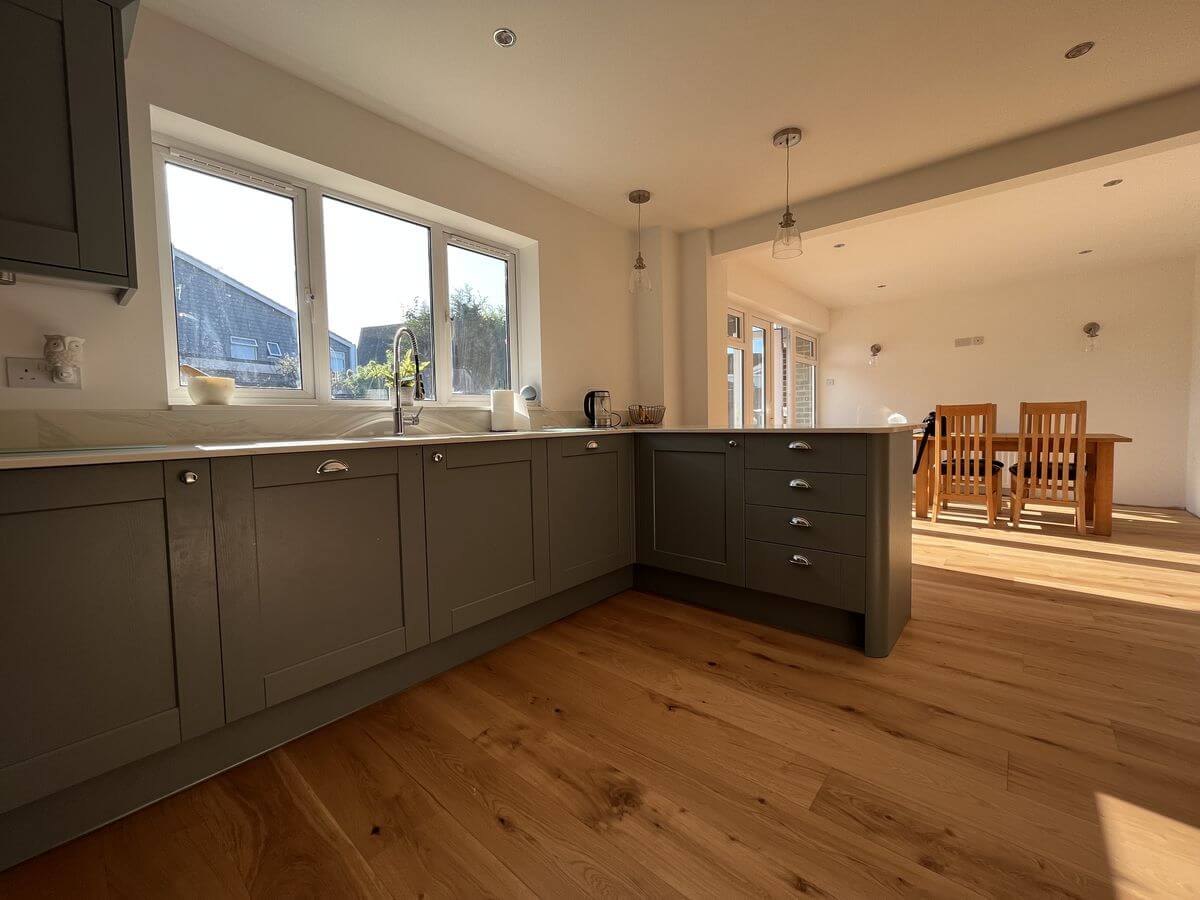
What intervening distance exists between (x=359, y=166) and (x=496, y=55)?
75 centimetres

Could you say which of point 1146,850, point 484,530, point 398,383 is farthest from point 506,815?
point 398,383

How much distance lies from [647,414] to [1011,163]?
233 centimetres

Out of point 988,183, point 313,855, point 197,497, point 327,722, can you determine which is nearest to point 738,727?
point 313,855

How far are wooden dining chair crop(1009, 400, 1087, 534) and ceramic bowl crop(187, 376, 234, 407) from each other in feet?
17.3

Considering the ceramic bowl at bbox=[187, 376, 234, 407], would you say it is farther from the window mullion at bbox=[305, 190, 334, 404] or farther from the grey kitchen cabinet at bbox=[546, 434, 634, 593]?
the grey kitchen cabinet at bbox=[546, 434, 634, 593]

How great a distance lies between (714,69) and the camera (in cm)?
204

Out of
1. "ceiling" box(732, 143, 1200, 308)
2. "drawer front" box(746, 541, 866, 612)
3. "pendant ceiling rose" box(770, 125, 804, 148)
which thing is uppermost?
"ceiling" box(732, 143, 1200, 308)

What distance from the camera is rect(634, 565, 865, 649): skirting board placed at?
2107 mm

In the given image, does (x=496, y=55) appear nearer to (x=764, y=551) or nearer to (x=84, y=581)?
(x=84, y=581)

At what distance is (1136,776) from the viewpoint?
1.28m

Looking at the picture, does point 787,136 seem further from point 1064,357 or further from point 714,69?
point 1064,357

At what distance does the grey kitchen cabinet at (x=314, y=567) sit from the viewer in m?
1.33

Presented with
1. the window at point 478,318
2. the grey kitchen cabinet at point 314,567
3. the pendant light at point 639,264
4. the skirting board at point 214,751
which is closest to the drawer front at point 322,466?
the grey kitchen cabinet at point 314,567

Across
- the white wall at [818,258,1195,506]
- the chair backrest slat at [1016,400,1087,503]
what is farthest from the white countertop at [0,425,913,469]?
the white wall at [818,258,1195,506]
